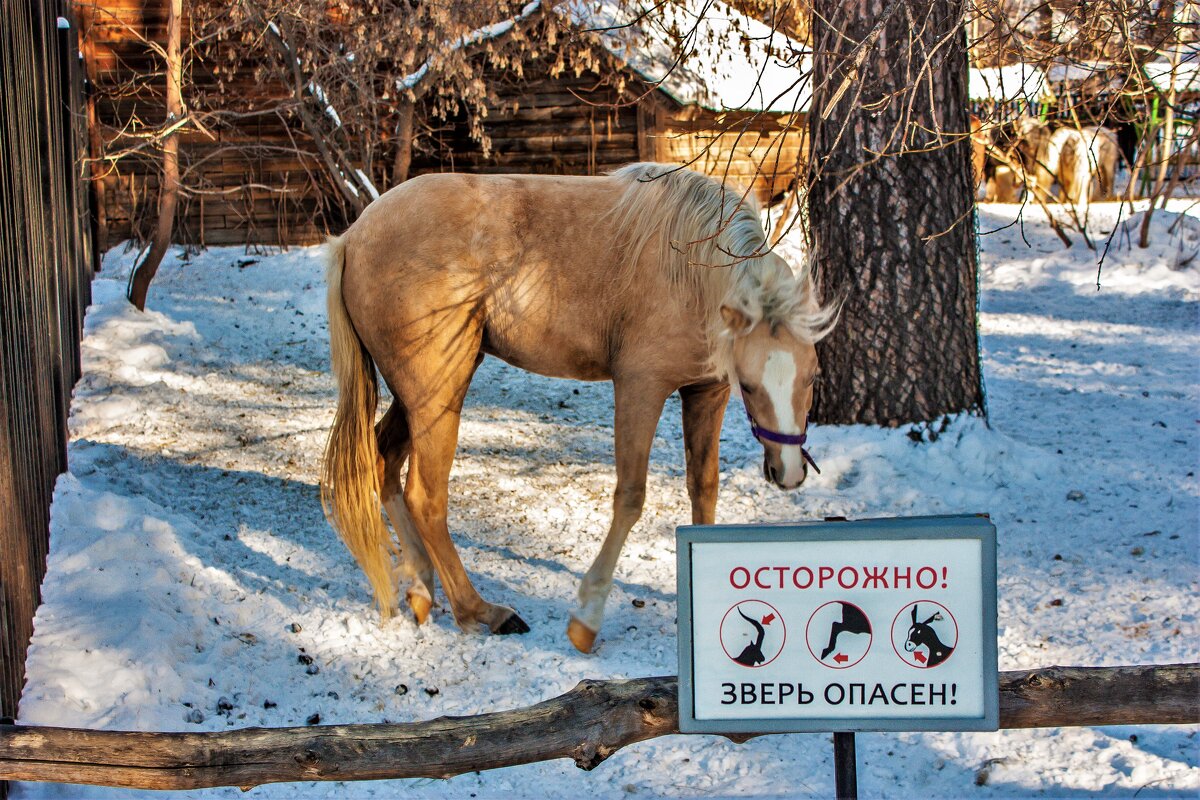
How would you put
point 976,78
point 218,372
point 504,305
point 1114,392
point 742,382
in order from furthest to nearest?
point 976,78 < point 218,372 < point 1114,392 < point 504,305 < point 742,382

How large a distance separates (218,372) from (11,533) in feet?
15.9

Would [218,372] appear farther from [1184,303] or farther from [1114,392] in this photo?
[1184,303]

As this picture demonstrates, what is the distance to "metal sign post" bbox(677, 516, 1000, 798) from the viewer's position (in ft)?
8.09

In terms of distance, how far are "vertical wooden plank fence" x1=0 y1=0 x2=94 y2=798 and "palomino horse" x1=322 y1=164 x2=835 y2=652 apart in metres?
1.25

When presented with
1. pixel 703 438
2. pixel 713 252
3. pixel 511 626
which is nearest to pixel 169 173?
pixel 511 626

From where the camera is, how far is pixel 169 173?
905 centimetres

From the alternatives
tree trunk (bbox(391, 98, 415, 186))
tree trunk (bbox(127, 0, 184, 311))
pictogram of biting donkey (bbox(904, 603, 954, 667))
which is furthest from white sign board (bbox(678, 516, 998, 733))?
tree trunk (bbox(391, 98, 415, 186))

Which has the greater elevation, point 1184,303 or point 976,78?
point 976,78

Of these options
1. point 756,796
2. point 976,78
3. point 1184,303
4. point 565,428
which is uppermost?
point 976,78

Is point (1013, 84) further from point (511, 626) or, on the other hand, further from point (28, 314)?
point (28, 314)

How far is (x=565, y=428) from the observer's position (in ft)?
24.1

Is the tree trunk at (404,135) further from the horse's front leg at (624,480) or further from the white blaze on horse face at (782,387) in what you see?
the white blaze on horse face at (782,387)

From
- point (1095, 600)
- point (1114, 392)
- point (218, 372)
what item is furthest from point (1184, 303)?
point (218, 372)

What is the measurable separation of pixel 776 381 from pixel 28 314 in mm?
3275
